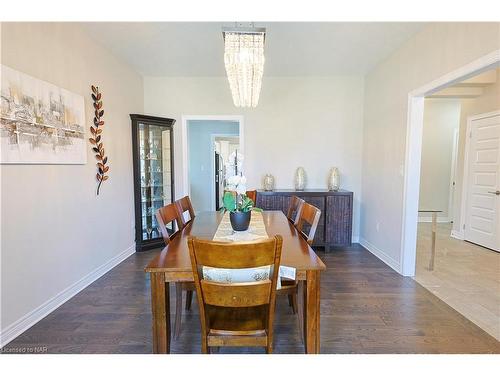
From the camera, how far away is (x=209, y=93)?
13.2ft

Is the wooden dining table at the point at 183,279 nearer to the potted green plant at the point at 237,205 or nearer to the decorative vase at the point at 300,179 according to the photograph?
the potted green plant at the point at 237,205

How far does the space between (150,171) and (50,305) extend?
216 cm

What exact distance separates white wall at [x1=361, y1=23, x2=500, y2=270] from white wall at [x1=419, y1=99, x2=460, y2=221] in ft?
8.24

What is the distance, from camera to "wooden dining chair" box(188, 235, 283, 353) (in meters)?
1.08

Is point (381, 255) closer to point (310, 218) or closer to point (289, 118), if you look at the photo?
point (310, 218)

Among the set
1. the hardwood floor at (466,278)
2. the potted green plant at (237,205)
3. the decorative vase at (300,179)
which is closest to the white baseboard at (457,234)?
the hardwood floor at (466,278)

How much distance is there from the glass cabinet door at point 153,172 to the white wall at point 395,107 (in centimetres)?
309

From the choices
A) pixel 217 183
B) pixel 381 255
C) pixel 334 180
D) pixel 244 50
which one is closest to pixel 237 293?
pixel 244 50

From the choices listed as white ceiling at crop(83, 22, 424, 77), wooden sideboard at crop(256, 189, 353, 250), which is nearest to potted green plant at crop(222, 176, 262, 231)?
white ceiling at crop(83, 22, 424, 77)

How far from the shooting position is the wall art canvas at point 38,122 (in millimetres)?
1787

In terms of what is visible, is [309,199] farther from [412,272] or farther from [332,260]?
[412,272]

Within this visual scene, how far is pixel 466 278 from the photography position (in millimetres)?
2797
